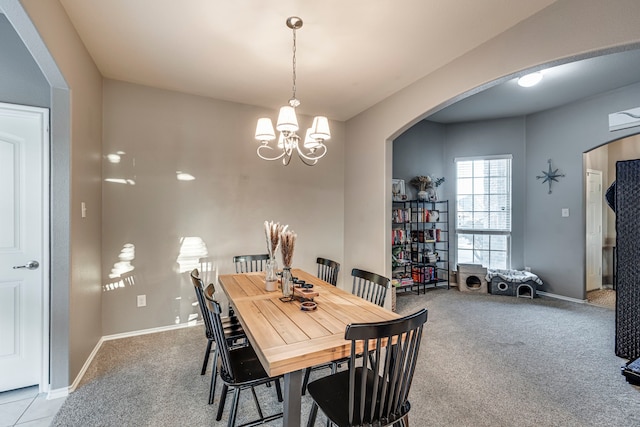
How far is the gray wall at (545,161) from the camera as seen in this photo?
4.29 m

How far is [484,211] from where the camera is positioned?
5.32 m

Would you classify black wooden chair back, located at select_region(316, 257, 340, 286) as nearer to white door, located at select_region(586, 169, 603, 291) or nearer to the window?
the window

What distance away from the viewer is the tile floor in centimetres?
191

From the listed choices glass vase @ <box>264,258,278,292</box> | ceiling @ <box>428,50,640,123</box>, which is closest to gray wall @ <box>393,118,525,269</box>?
ceiling @ <box>428,50,640,123</box>

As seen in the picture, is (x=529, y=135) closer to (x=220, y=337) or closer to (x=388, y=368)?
(x=388, y=368)

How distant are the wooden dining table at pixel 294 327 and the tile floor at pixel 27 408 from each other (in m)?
1.36

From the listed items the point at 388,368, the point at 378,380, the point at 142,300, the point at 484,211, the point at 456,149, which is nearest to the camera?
the point at 388,368

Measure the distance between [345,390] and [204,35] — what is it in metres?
2.72

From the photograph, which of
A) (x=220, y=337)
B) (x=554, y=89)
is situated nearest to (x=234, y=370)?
(x=220, y=337)

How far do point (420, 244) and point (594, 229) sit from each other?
9.19ft

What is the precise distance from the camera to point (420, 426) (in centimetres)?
184

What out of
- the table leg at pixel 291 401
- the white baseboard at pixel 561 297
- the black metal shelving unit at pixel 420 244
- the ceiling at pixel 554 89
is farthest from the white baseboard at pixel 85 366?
the white baseboard at pixel 561 297

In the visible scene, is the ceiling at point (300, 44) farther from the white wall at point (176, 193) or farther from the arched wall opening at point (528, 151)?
the arched wall opening at point (528, 151)

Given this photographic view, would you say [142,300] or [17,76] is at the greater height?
[17,76]
